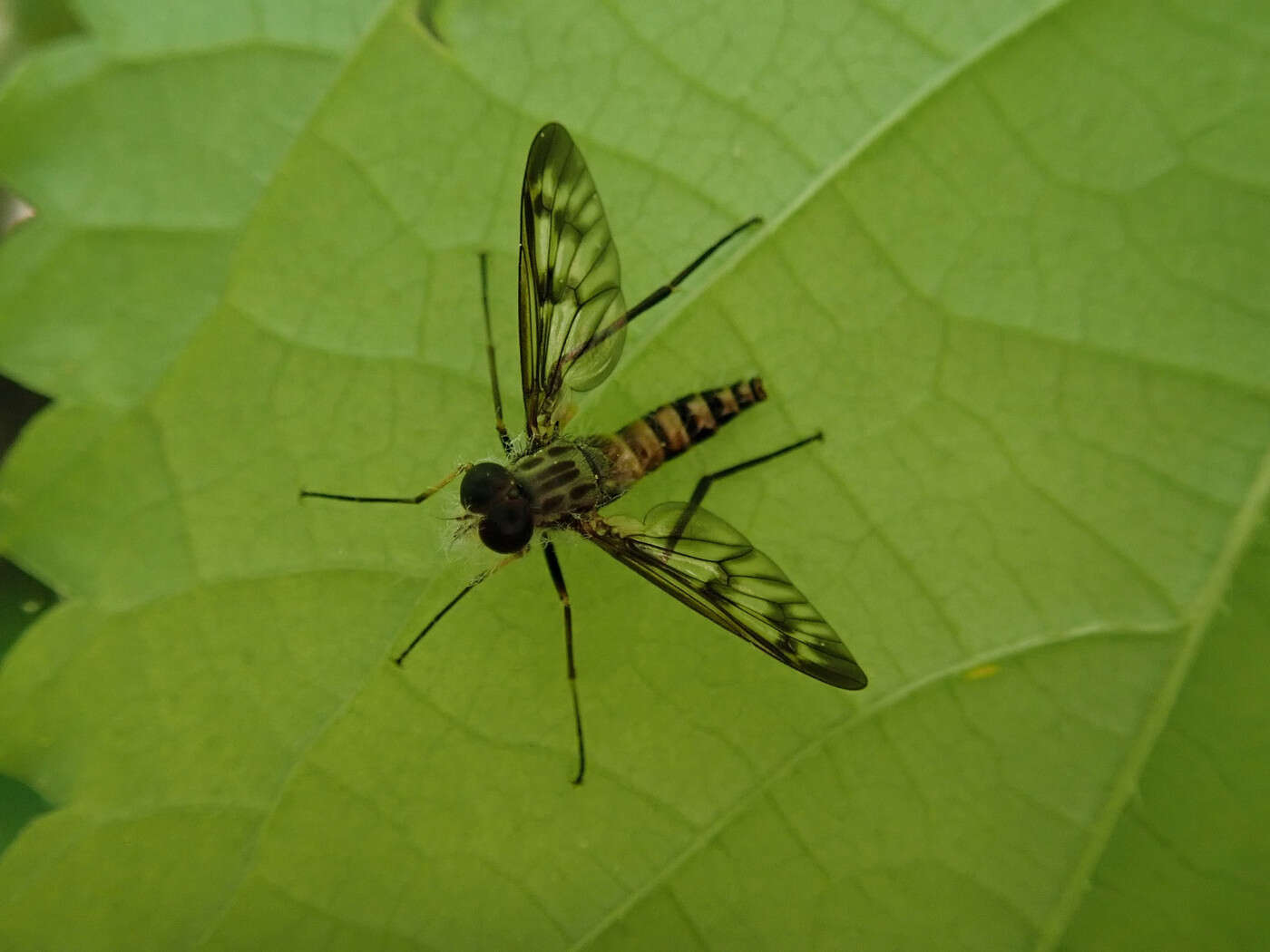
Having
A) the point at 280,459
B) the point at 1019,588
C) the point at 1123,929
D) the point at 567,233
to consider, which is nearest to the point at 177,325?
the point at 280,459

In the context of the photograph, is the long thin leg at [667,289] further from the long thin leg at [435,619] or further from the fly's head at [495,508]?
the long thin leg at [435,619]

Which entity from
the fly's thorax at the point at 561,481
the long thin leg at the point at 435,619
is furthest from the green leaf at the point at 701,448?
the fly's thorax at the point at 561,481

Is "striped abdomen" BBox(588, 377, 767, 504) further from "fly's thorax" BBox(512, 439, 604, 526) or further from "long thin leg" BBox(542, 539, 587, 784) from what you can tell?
"long thin leg" BBox(542, 539, 587, 784)

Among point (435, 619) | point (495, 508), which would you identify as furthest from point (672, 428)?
point (435, 619)

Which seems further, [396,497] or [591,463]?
[591,463]

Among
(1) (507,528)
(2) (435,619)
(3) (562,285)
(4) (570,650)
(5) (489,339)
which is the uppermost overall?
(3) (562,285)

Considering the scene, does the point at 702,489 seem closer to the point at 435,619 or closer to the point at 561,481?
the point at 561,481

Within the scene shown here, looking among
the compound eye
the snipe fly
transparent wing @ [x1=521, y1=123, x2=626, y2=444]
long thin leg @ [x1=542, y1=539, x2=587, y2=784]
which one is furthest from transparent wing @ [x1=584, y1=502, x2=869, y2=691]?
transparent wing @ [x1=521, y1=123, x2=626, y2=444]

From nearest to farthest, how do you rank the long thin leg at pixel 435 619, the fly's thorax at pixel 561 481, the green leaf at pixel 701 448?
1. the green leaf at pixel 701 448
2. the long thin leg at pixel 435 619
3. the fly's thorax at pixel 561 481
